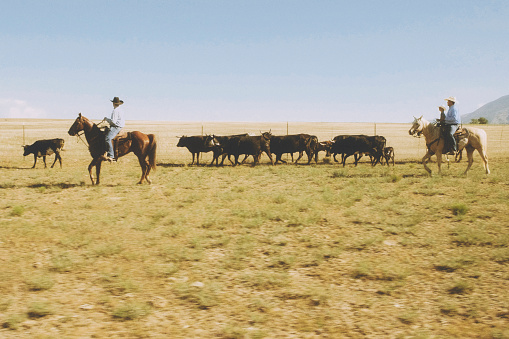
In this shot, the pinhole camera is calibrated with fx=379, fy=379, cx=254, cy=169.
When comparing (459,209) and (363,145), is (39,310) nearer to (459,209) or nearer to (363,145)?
(459,209)

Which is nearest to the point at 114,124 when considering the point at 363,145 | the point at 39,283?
the point at 39,283

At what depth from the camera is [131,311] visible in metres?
4.21

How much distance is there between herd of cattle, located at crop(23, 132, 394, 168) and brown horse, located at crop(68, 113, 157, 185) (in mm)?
7270

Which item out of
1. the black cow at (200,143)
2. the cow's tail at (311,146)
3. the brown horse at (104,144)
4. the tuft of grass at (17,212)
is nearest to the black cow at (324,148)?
the cow's tail at (311,146)

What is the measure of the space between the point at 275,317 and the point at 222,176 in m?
11.8

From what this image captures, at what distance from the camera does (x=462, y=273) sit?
5.35 meters

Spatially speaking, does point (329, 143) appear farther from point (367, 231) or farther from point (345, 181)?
point (367, 231)

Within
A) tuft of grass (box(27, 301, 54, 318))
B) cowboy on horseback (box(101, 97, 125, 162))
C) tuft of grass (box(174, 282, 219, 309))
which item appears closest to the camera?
tuft of grass (box(27, 301, 54, 318))

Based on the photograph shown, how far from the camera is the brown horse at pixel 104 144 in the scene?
40.2 ft

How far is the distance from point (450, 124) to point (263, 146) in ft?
31.2

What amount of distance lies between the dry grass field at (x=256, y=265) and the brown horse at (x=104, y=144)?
80.7 inches

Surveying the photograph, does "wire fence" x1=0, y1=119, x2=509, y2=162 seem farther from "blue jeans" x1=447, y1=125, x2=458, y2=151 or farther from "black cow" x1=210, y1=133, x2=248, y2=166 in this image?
"blue jeans" x1=447, y1=125, x2=458, y2=151

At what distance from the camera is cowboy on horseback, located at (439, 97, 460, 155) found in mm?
13686

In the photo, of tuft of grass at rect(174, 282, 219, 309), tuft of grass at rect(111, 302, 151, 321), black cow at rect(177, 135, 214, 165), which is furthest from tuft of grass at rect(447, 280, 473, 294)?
black cow at rect(177, 135, 214, 165)
